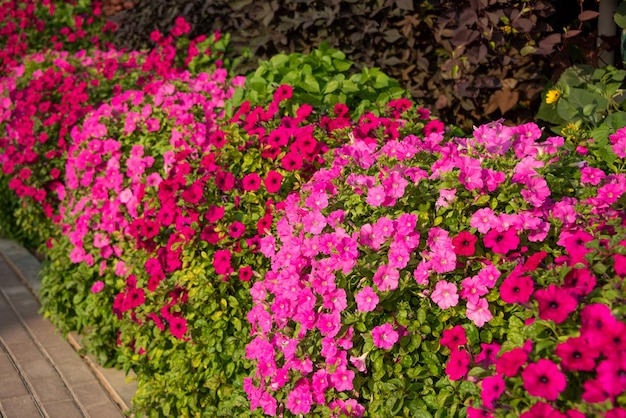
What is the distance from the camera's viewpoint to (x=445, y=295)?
229 centimetres

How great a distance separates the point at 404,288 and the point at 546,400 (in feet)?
2.21

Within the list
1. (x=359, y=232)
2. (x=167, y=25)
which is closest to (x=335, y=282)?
(x=359, y=232)

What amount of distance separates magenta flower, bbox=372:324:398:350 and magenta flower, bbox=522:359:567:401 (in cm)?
60

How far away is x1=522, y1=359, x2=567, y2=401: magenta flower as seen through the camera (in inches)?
68.1

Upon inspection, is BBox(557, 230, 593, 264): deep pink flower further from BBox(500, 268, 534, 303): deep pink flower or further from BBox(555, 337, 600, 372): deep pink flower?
BBox(555, 337, 600, 372): deep pink flower

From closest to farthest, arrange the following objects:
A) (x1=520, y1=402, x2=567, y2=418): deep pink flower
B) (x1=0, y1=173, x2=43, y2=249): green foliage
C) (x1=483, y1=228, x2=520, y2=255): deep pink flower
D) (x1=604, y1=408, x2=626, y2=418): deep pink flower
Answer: (x1=604, y1=408, x2=626, y2=418): deep pink flower
(x1=520, y1=402, x2=567, y2=418): deep pink flower
(x1=483, y1=228, x2=520, y2=255): deep pink flower
(x1=0, y1=173, x2=43, y2=249): green foliage

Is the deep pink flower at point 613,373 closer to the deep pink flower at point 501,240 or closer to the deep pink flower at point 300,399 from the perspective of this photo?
the deep pink flower at point 501,240

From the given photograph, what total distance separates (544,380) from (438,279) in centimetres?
63

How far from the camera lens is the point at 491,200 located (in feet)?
7.86

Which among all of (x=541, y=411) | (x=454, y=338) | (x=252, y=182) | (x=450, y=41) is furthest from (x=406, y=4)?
(x=541, y=411)

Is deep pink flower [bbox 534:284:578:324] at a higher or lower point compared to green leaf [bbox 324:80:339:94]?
higher

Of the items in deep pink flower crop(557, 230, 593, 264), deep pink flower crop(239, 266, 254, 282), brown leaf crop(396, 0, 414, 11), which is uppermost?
brown leaf crop(396, 0, 414, 11)

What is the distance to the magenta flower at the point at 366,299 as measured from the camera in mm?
2318

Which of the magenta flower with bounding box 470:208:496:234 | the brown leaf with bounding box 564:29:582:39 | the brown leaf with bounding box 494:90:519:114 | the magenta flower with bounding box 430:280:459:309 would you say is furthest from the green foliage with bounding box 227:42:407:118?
the magenta flower with bounding box 430:280:459:309
